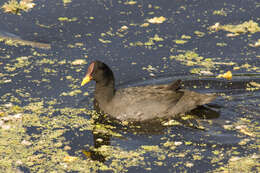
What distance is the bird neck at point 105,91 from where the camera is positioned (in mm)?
9570

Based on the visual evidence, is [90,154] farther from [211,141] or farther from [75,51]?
[75,51]

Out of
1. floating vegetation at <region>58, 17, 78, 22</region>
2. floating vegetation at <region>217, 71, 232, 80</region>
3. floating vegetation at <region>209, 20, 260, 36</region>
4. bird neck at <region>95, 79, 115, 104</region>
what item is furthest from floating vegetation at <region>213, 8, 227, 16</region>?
bird neck at <region>95, 79, 115, 104</region>

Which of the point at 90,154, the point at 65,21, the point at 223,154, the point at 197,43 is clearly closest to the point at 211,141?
the point at 223,154

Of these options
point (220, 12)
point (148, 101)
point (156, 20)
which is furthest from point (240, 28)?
point (148, 101)

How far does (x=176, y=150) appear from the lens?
8.29m

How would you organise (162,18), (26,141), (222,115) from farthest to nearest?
(162,18) < (222,115) < (26,141)

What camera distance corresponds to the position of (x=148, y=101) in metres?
9.29

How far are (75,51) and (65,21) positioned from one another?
1612 millimetres

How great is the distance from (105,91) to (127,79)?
3.19ft

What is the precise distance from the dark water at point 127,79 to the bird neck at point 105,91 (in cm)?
29

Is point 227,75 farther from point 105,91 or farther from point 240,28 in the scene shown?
point 105,91

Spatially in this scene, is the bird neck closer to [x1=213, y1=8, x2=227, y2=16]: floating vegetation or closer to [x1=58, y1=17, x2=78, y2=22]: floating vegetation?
[x1=58, y1=17, x2=78, y2=22]: floating vegetation

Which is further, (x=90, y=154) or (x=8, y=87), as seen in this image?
(x=8, y=87)

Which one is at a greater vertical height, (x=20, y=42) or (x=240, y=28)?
(x=240, y=28)
